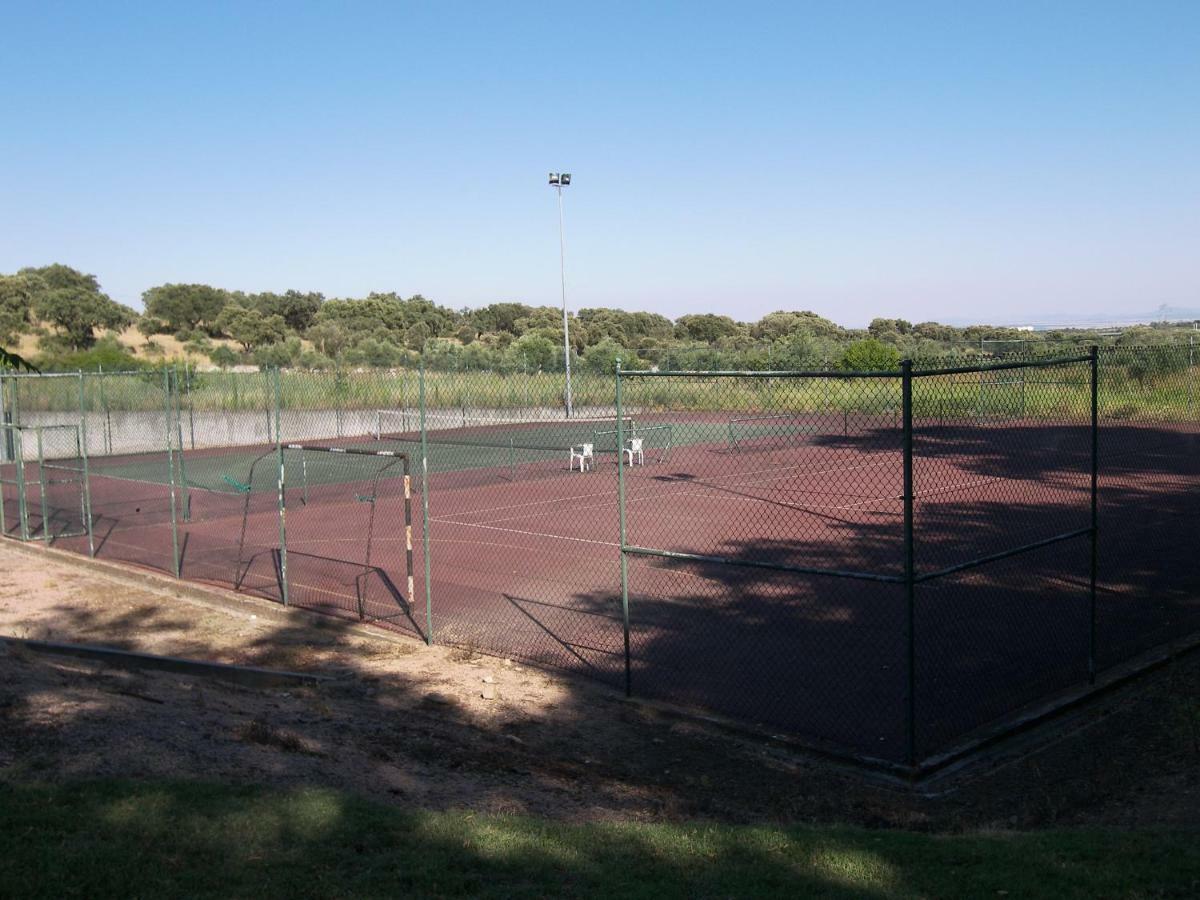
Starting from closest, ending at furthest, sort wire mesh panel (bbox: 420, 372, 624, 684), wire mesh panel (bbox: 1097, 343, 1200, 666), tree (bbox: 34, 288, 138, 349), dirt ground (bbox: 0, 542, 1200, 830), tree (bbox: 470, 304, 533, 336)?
dirt ground (bbox: 0, 542, 1200, 830) → wire mesh panel (bbox: 1097, 343, 1200, 666) → wire mesh panel (bbox: 420, 372, 624, 684) → tree (bbox: 34, 288, 138, 349) → tree (bbox: 470, 304, 533, 336)

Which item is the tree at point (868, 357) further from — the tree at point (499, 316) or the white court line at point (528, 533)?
the tree at point (499, 316)

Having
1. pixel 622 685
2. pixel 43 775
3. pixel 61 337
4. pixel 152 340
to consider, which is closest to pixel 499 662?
pixel 622 685

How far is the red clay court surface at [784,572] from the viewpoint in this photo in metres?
10.5

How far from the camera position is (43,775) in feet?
20.9

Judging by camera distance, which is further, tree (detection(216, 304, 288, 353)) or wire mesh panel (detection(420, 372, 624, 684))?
tree (detection(216, 304, 288, 353))

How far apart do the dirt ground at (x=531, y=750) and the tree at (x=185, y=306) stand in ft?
283

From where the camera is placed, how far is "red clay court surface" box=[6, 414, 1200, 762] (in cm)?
1048

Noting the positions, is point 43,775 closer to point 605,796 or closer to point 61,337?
point 605,796

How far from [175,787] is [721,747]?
422 centimetres

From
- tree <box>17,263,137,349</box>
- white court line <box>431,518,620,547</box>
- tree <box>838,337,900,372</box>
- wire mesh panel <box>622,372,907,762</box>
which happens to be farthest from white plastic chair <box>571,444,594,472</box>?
tree <box>17,263,137,349</box>

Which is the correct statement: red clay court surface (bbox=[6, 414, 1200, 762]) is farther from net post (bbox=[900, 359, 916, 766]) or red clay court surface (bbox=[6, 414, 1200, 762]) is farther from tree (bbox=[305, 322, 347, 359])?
tree (bbox=[305, 322, 347, 359])

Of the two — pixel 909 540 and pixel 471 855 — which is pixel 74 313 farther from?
pixel 471 855

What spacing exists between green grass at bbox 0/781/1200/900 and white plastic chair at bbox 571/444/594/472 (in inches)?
804

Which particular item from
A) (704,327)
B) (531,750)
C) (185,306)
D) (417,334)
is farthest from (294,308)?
(531,750)
